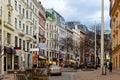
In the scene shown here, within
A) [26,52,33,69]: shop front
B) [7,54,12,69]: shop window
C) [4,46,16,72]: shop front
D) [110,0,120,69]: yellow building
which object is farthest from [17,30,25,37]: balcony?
[110,0,120,69]: yellow building

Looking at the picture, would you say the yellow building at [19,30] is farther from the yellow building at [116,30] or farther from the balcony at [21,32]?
the yellow building at [116,30]

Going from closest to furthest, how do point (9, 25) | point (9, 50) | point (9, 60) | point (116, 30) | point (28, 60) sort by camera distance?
point (9, 50)
point (9, 25)
point (9, 60)
point (116, 30)
point (28, 60)

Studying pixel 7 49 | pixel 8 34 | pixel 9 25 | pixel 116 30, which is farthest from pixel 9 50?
pixel 116 30

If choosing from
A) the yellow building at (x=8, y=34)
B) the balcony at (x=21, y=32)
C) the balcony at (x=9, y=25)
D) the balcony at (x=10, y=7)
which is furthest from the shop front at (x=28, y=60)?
the balcony at (x=10, y=7)

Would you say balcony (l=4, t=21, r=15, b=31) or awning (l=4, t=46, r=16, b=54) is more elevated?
balcony (l=4, t=21, r=15, b=31)

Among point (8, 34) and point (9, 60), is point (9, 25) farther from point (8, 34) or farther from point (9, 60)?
point (9, 60)

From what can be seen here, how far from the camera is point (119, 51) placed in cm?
5484

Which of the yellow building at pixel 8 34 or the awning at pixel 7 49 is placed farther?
the yellow building at pixel 8 34

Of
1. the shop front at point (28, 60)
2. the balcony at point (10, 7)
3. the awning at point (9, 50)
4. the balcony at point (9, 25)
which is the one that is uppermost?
the balcony at point (10, 7)

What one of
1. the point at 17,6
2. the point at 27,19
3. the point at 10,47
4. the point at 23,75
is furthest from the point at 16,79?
the point at 27,19

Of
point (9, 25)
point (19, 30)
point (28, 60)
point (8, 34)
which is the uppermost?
point (9, 25)

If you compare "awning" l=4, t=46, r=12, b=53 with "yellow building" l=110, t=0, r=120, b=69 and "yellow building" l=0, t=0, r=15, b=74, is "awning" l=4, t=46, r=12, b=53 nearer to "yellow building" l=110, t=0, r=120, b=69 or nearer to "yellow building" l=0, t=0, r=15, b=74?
"yellow building" l=0, t=0, r=15, b=74

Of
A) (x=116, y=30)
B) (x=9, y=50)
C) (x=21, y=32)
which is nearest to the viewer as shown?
(x=9, y=50)

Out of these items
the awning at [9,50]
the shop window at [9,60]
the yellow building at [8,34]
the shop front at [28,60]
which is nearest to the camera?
the awning at [9,50]
